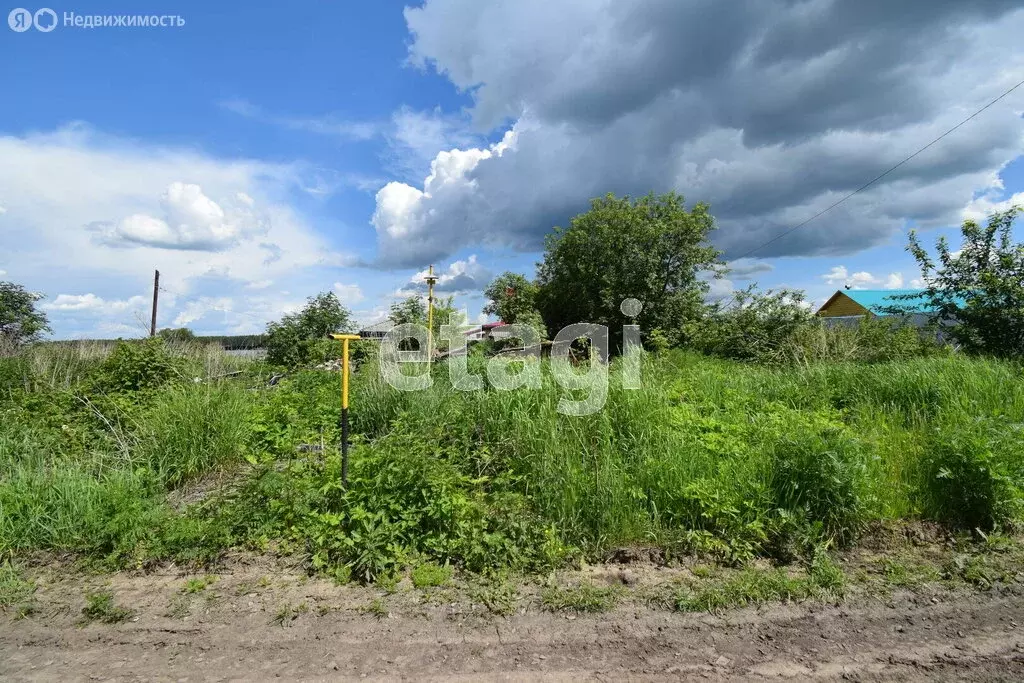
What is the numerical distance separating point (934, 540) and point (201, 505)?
5.54 metres

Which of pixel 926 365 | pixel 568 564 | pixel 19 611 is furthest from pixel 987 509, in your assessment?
pixel 19 611

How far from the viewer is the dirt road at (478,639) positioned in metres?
2.57

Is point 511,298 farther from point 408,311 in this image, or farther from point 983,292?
point 983,292

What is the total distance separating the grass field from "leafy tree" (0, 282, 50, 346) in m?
17.0

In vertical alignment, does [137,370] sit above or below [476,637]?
above

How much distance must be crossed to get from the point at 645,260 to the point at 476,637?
14.3m

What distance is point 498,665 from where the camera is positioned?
2.61m

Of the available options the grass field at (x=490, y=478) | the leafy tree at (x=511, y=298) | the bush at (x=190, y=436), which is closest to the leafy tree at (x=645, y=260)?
the leafy tree at (x=511, y=298)

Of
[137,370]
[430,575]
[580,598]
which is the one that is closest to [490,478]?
[430,575]

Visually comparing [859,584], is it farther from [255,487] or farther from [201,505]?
[201,505]

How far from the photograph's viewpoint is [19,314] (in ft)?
62.9

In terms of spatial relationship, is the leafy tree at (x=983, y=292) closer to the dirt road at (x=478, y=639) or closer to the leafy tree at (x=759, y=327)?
the leafy tree at (x=759, y=327)

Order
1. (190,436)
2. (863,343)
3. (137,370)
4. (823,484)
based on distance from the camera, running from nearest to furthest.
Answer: (823,484) < (190,436) < (137,370) < (863,343)

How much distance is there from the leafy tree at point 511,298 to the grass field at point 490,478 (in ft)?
42.9
